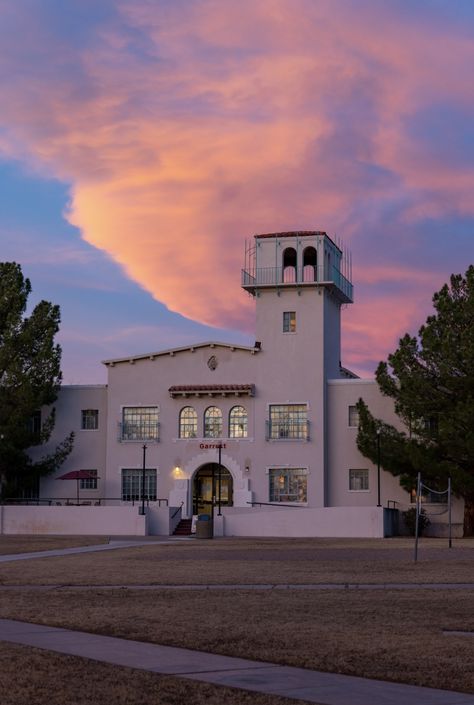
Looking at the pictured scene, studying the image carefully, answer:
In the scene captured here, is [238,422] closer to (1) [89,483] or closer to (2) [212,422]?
(2) [212,422]

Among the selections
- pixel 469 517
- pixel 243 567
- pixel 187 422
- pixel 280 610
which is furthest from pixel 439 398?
pixel 280 610

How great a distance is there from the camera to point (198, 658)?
40.3 ft

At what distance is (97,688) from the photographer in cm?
1034

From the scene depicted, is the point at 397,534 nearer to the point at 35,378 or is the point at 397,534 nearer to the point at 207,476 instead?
the point at 207,476

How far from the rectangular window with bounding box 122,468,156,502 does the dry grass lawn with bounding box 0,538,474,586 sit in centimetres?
2434

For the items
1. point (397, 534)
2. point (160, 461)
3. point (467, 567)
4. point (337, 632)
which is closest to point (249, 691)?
point (337, 632)

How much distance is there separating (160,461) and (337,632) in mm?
48227

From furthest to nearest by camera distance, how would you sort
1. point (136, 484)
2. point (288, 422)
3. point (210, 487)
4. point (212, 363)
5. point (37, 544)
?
point (210, 487), point (136, 484), point (212, 363), point (288, 422), point (37, 544)

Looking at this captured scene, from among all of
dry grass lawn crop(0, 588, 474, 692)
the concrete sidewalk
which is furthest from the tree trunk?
the concrete sidewalk

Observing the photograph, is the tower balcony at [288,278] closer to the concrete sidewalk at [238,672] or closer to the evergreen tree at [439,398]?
the evergreen tree at [439,398]

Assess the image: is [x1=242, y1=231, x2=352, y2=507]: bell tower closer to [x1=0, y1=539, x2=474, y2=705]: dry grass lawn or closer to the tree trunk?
the tree trunk

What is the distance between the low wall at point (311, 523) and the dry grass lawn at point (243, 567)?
16.0 m

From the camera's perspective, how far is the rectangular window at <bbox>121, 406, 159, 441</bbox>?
62438mm

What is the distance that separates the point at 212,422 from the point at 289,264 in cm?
1024
